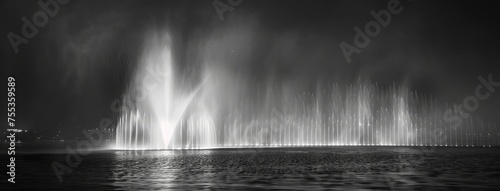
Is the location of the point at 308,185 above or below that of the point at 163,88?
below

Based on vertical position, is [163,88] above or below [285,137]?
above

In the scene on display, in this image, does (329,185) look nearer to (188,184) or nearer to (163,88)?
(188,184)

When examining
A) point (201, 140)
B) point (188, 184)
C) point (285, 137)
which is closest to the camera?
point (188, 184)

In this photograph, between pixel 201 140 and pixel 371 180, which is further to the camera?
pixel 201 140

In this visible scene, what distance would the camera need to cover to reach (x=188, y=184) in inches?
981

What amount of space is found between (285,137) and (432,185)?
8750cm

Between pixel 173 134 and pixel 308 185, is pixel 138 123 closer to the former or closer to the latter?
pixel 173 134

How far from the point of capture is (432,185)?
23938 millimetres

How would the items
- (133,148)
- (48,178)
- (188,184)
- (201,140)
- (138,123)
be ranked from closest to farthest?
(188,184) → (48,178) → (138,123) → (133,148) → (201,140)

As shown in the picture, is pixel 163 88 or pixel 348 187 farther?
pixel 163 88

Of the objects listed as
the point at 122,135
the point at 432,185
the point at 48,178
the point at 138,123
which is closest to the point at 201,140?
the point at 122,135

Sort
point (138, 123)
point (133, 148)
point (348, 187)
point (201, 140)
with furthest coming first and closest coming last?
point (201, 140), point (133, 148), point (138, 123), point (348, 187)

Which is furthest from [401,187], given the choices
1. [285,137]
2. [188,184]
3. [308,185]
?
[285,137]

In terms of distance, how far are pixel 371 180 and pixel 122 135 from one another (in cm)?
5681
